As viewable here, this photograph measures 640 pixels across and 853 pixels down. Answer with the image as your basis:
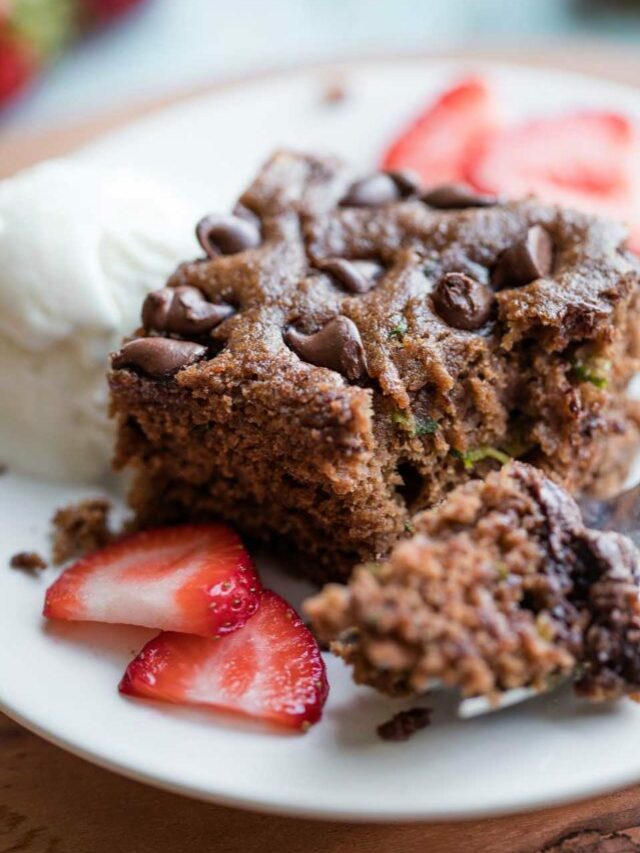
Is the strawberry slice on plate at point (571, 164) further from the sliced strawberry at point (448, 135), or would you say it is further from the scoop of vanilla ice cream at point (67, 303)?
the scoop of vanilla ice cream at point (67, 303)

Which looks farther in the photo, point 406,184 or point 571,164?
point 571,164

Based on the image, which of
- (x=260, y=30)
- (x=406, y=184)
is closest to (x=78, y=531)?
(x=406, y=184)

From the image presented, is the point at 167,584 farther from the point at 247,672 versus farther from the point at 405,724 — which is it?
the point at 405,724

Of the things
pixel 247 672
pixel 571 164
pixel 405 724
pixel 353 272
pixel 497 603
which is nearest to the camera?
pixel 497 603

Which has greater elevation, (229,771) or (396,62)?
(396,62)

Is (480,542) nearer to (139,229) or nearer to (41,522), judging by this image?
(41,522)

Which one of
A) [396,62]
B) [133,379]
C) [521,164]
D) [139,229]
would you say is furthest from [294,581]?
[396,62]

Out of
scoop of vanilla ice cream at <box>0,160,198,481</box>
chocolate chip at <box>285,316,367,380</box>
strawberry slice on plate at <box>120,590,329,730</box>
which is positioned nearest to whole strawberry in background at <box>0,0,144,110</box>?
scoop of vanilla ice cream at <box>0,160,198,481</box>
